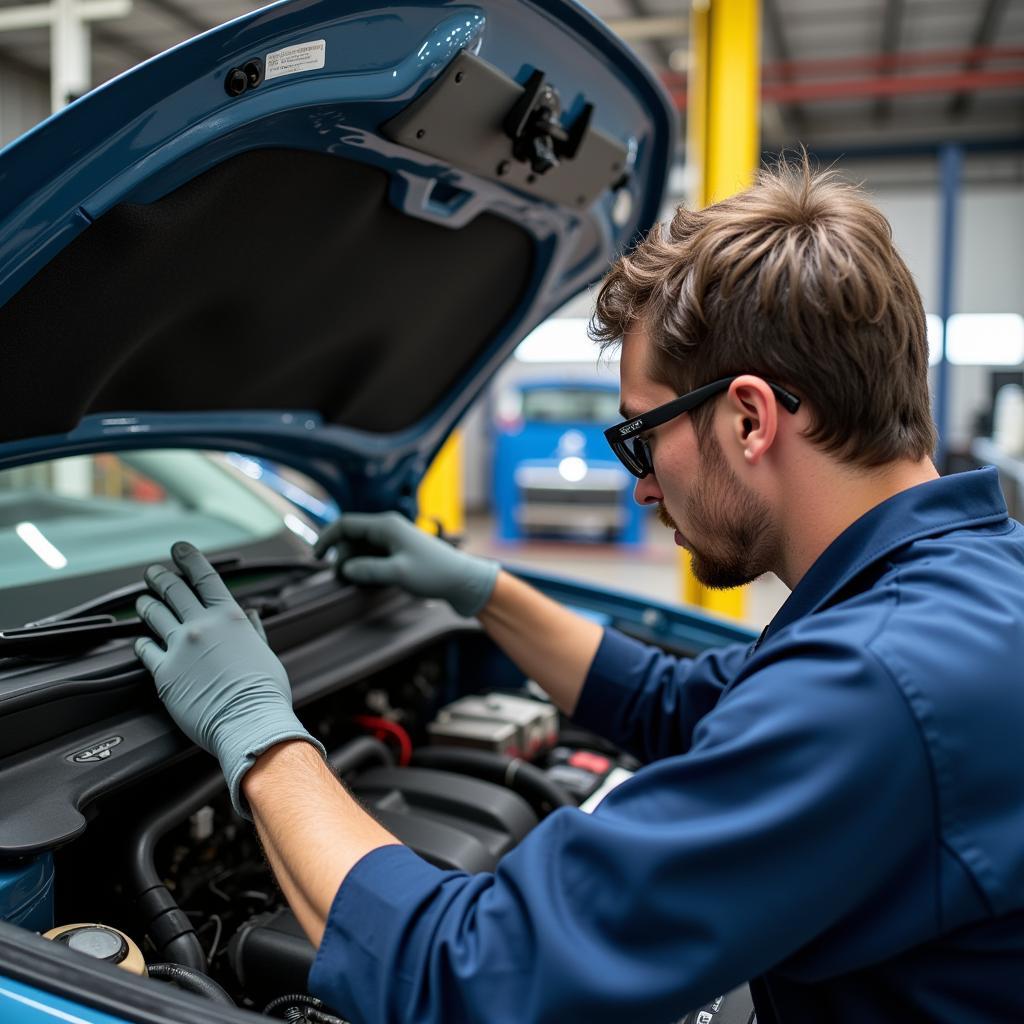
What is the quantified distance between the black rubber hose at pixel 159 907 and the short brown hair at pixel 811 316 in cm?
80

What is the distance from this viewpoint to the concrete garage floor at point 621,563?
614cm

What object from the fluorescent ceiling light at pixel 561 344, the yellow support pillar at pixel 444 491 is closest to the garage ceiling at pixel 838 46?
the fluorescent ceiling light at pixel 561 344

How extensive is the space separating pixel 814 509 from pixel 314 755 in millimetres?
599

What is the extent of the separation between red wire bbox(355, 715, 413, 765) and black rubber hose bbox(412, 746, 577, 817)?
0.10ft

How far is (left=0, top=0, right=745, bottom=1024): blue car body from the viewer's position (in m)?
0.93

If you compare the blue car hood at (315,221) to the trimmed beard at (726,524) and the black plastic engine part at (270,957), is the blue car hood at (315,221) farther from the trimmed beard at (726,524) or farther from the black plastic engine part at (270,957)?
the black plastic engine part at (270,957)

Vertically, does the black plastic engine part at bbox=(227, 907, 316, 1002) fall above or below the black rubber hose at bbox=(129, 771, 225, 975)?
below

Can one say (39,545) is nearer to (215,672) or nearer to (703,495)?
(215,672)

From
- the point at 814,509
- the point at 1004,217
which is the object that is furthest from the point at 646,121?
the point at 1004,217

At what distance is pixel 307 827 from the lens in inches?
36.9

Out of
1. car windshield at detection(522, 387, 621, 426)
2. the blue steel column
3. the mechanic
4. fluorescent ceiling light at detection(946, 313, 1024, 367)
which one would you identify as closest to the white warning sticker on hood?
the mechanic

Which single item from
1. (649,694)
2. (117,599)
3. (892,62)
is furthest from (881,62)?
(117,599)

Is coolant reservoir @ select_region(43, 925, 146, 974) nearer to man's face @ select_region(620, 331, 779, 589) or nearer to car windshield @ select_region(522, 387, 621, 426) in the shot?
man's face @ select_region(620, 331, 779, 589)

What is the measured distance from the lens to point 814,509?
1.02m
